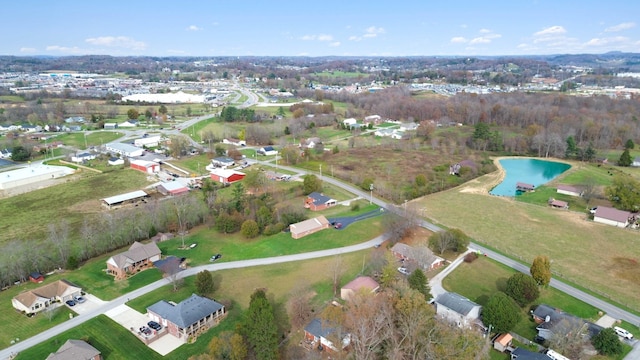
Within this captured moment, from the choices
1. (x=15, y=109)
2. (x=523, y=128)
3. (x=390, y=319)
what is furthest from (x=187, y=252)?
(x=15, y=109)

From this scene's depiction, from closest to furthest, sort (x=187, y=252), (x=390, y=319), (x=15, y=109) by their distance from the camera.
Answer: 1. (x=390, y=319)
2. (x=187, y=252)
3. (x=15, y=109)

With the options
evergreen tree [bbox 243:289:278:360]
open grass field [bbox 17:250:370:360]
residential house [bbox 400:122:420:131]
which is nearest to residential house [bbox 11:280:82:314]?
open grass field [bbox 17:250:370:360]

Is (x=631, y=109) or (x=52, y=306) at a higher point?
(x=631, y=109)

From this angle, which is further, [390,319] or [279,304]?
[279,304]

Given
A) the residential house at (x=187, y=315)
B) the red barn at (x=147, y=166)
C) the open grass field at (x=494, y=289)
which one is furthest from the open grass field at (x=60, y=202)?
the open grass field at (x=494, y=289)

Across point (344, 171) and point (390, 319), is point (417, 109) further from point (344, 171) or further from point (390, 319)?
point (390, 319)

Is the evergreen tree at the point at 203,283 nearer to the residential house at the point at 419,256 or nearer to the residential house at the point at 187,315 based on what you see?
the residential house at the point at 187,315

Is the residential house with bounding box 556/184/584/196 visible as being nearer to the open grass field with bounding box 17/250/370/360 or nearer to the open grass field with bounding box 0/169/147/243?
the open grass field with bounding box 17/250/370/360
